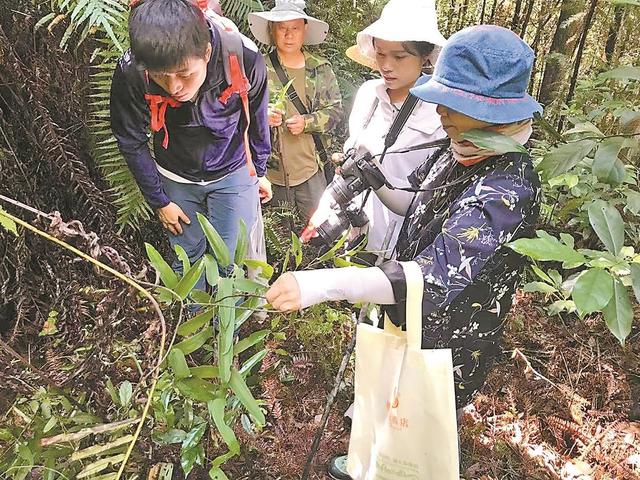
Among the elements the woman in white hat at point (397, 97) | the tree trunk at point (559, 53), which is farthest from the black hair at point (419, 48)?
the tree trunk at point (559, 53)

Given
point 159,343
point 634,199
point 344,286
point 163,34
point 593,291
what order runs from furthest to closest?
1. point 163,34
2. point 159,343
3. point 634,199
4. point 344,286
5. point 593,291

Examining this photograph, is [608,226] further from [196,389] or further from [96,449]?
[96,449]

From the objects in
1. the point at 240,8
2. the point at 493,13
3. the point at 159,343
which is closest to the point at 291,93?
the point at 240,8

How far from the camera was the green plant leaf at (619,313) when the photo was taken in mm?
967

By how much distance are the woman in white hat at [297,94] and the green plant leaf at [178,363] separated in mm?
1784

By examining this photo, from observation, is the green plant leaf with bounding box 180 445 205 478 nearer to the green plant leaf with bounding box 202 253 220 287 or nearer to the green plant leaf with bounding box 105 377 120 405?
the green plant leaf with bounding box 105 377 120 405


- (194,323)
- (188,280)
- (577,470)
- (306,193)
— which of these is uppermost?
(188,280)

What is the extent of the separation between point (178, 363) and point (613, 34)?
4.11 metres

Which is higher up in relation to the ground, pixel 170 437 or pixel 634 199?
pixel 634 199

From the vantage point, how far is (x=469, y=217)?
1.35 m

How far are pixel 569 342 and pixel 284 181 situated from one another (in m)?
1.74

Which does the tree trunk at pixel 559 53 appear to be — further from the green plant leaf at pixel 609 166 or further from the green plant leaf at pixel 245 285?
the green plant leaf at pixel 245 285

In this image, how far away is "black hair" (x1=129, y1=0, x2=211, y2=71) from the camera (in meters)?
1.83

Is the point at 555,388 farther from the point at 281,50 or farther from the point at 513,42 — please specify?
the point at 281,50
